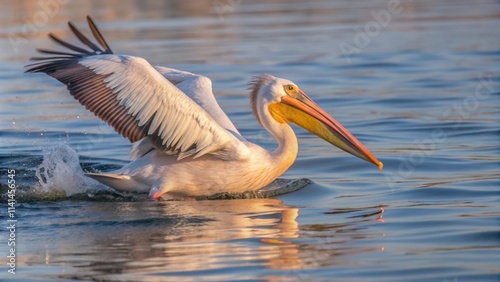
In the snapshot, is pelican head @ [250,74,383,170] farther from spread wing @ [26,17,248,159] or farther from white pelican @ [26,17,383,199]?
spread wing @ [26,17,248,159]

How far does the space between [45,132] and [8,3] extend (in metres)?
17.2

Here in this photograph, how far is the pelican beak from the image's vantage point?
729cm

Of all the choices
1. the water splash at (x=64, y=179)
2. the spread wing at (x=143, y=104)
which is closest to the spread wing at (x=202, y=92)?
the spread wing at (x=143, y=104)

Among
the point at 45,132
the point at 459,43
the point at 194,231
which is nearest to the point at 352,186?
the point at 194,231

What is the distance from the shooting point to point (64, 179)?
734 centimetres

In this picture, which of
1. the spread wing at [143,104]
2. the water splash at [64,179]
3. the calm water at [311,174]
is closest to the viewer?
the calm water at [311,174]

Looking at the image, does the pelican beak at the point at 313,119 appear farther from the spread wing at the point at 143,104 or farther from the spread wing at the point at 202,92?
the spread wing at the point at 143,104

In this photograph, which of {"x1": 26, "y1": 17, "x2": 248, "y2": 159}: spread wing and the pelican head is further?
the pelican head

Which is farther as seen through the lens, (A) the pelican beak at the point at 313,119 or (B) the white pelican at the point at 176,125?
(A) the pelican beak at the point at 313,119

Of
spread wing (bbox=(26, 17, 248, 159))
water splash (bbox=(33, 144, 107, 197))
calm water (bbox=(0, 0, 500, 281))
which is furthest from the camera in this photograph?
water splash (bbox=(33, 144, 107, 197))

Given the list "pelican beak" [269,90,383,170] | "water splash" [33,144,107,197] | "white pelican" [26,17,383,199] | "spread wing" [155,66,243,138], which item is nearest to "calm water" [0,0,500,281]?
"water splash" [33,144,107,197]

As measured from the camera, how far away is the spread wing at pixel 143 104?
6.76 metres

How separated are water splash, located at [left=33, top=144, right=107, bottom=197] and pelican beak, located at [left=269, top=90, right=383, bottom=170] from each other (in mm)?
1387

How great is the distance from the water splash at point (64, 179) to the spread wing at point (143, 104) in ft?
1.99
